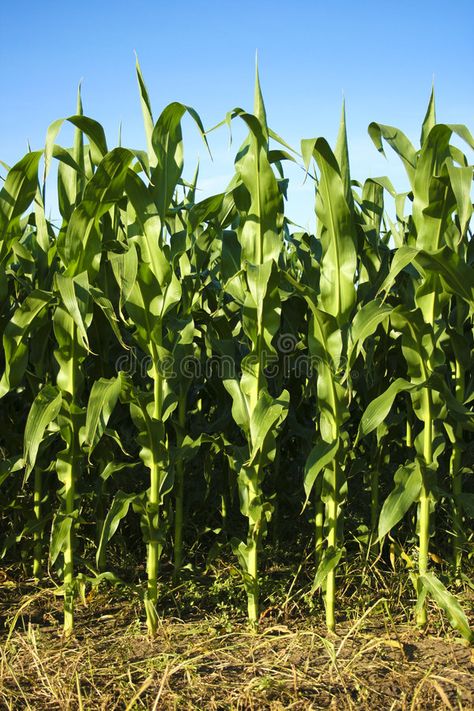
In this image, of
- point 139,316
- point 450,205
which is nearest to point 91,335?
point 139,316

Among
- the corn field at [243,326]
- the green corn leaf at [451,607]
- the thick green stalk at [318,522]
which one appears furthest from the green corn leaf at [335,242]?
the green corn leaf at [451,607]

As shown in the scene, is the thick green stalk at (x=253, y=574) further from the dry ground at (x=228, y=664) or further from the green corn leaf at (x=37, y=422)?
the green corn leaf at (x=37, y=422)

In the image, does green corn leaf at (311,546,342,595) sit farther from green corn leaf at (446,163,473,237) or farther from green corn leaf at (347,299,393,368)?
green corn leaf at (446,163,473,237)

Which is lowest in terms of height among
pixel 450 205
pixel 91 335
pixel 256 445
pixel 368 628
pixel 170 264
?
pixel 368 628

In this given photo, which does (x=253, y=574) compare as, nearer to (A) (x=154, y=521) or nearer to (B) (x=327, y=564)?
(B) (x=327, y=564)

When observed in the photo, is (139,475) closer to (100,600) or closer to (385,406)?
(100,600)

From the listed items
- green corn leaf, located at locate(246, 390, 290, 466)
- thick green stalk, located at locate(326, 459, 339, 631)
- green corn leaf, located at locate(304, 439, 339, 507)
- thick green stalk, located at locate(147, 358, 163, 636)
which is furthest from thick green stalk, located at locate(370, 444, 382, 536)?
thick green stalk, located at locate(147, 358, 163, 636)

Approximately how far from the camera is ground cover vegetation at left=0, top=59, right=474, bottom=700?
2.79m

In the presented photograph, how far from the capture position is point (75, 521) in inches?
122

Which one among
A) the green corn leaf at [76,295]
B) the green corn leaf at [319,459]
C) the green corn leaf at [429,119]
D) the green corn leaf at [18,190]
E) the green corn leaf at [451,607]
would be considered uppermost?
the green corn leaf at [429,119]

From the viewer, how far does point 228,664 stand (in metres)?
2.74

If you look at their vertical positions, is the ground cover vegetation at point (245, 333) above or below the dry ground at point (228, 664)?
above

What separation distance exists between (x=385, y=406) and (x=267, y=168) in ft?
3.73

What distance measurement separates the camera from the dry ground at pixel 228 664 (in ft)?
8.12
